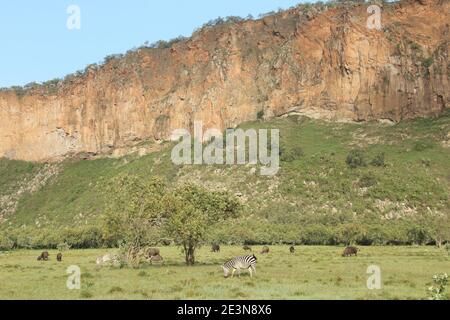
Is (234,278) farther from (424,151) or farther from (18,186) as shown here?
(18,186)

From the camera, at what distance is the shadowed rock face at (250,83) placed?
116 metres

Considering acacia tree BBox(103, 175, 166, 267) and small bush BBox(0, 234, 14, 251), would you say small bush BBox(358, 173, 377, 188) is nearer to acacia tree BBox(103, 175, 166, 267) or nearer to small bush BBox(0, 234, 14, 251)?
small bush BBox(0, 234, 14, 251)

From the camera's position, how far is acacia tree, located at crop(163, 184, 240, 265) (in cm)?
3978

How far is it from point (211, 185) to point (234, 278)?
6484 centimetres

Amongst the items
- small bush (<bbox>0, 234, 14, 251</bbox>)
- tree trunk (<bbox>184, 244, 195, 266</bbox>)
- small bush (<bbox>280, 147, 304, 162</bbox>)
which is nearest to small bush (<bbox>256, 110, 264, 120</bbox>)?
small bush (<bbox>280, 147, 304, 162</bbox>)

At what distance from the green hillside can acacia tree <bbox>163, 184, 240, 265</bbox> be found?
21691 millimetres

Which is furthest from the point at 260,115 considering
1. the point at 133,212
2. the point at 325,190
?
the point at 133,212

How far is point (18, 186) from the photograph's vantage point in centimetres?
14225

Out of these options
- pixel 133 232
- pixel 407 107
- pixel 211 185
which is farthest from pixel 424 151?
pixel 133 232

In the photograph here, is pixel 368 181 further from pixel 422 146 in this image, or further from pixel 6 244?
pixel 6 244

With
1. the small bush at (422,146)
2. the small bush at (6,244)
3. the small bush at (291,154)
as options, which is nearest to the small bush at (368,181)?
the small bush at (422,146)

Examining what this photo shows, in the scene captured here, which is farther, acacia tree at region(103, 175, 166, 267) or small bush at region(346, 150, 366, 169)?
small bush at region(346, 150, 366, 169)

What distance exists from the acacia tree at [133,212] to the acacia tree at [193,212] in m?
0.74

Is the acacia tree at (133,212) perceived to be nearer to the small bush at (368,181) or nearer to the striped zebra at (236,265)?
the striped zebra at (236,265)
